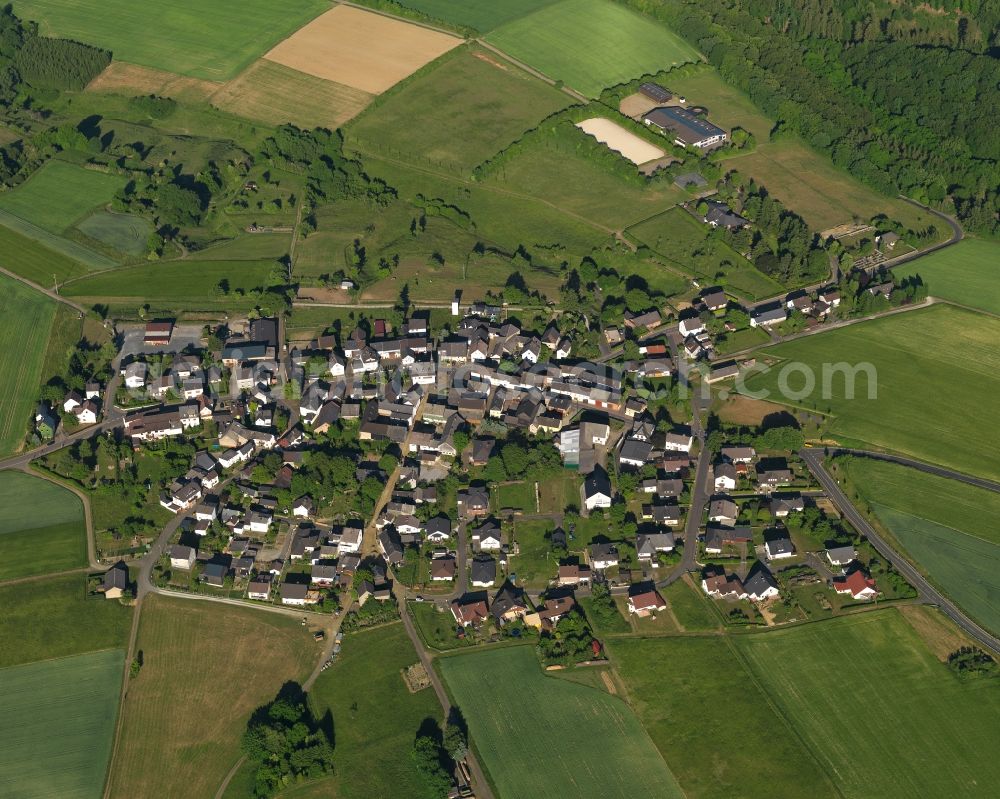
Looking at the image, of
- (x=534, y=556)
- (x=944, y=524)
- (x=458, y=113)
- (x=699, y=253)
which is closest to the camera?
(x=534, y=556)

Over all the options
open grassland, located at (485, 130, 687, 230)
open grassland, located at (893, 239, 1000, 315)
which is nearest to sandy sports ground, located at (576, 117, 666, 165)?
open grassland, located at (485, 130, 687, 230)

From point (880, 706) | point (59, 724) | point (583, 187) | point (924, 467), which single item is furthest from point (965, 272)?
point (59, 724)

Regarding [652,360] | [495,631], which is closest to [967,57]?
[652,360]

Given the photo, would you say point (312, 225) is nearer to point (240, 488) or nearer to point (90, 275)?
point (90, 275)

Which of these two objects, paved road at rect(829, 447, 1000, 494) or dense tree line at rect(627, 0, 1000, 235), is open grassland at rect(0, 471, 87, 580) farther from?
dense tree line at rect(627, 0, 1000, 235)

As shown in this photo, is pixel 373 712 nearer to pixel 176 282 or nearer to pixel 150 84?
pixel 176 282

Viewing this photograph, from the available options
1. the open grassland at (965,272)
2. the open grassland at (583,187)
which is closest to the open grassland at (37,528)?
the open grassland at (583,187)
